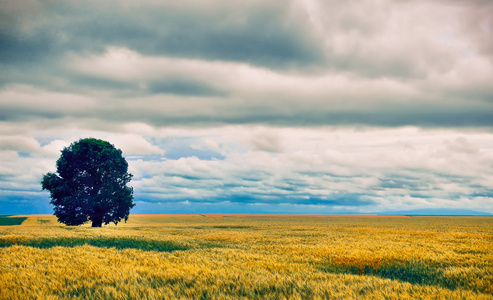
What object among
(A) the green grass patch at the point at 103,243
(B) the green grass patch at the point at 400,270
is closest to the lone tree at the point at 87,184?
(A) the green grass patch at the point at 103,243

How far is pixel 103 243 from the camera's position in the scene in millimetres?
23078

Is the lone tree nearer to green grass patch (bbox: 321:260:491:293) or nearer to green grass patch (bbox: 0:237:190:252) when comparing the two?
green grass patch (bbox: 0:237:190:252)

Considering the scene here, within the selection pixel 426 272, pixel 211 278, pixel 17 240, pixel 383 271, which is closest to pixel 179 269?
pixel 211 278

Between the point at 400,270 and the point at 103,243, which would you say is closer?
the point at 400,270

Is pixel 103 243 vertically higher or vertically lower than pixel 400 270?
higher

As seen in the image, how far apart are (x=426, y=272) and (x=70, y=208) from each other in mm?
42302

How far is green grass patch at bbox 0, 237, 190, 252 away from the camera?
21150 millimetres

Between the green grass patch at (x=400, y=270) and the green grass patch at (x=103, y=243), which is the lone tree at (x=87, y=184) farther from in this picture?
the green grass patch at (x=400, y=270)

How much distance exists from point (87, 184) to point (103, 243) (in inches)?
945

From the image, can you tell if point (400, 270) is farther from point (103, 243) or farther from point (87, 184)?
point (87, 184)

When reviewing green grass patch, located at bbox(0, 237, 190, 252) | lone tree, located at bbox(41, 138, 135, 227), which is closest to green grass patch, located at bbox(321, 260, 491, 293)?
green grass patch, located at bbox(0, 237, 190, 252)

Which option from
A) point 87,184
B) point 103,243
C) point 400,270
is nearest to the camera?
point 400,270

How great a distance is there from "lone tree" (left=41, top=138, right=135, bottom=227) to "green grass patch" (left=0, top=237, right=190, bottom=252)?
66.9 ft

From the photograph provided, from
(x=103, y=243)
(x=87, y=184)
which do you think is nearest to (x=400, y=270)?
(x=103, y=243)
